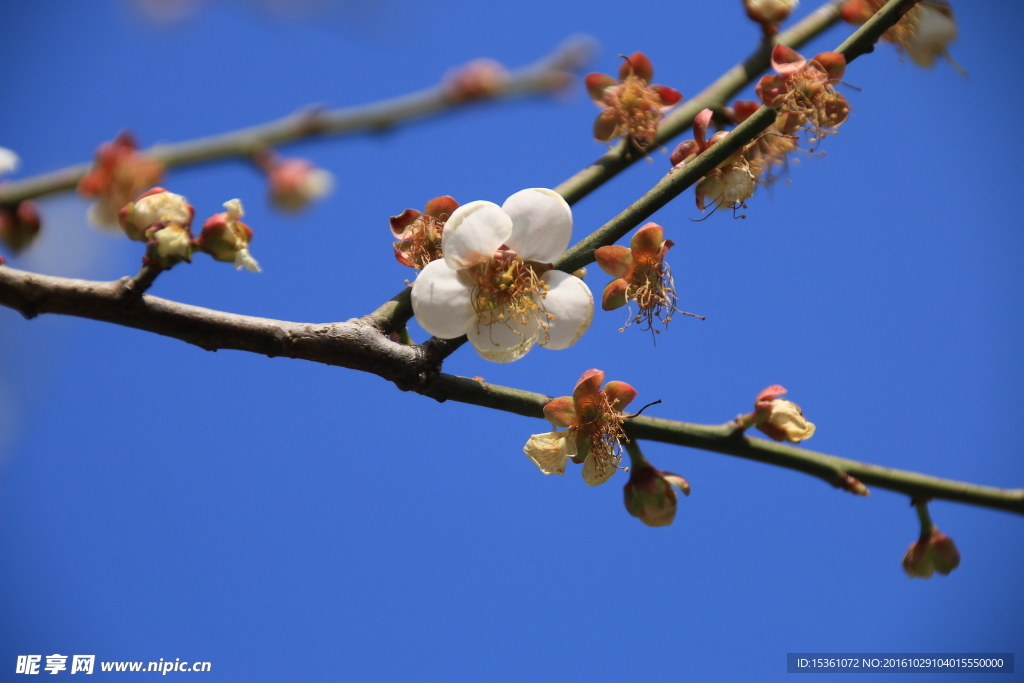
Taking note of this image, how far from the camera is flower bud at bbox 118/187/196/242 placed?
93 centimetres

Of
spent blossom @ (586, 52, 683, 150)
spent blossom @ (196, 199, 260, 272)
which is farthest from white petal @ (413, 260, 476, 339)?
spent blossom @ (586, 52, 683, 150)

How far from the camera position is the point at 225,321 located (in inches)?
34.1

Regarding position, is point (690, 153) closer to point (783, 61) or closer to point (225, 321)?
point (783, 61)

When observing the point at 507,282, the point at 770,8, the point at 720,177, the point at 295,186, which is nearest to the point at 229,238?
the point at 507,282

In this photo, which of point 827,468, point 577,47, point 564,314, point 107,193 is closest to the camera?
point 564,314

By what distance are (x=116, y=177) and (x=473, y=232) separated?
955 mm

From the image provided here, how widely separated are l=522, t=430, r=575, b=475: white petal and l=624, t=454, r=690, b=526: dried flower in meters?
0.18

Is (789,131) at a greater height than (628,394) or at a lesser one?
greater

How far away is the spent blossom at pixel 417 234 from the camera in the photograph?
1.06m

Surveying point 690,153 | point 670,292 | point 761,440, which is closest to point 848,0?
point 690,153

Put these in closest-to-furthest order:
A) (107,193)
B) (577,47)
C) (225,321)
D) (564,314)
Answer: (225,321) → (564,314) → (107,193) → (577,47)

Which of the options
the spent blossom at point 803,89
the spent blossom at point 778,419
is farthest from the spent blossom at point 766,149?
the spent blossom at point 778,419

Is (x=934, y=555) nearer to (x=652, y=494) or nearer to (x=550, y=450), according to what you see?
(x=652, y=494)

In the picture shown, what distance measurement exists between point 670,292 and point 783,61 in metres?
0.41
